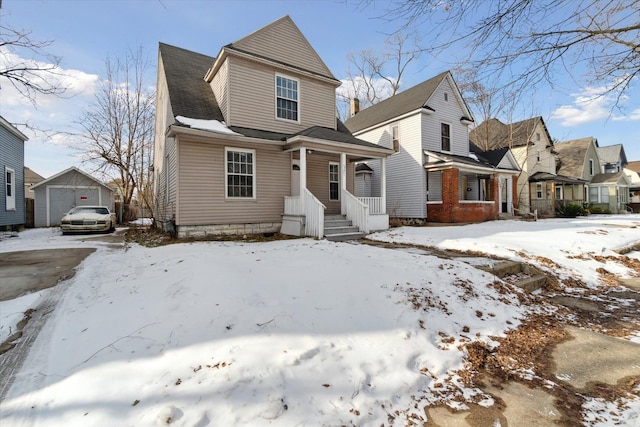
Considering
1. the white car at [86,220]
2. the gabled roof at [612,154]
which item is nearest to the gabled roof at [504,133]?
the gabled roof at [612,154]

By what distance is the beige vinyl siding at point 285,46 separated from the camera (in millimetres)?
10820

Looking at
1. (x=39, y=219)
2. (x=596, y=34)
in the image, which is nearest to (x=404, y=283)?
(x=596, y=34)

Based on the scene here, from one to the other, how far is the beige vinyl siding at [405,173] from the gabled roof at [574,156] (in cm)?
2351

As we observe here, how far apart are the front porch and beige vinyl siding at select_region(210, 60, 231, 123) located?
266 centimetres

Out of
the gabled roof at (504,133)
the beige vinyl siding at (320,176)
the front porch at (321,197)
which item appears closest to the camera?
the front porch at (321,197)

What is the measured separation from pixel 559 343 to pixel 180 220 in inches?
361

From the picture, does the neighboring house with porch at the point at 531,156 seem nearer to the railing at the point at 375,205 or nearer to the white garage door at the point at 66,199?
the railing at the point at 375,205

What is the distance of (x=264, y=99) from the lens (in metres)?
10.9

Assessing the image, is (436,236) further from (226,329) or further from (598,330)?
(226,329)

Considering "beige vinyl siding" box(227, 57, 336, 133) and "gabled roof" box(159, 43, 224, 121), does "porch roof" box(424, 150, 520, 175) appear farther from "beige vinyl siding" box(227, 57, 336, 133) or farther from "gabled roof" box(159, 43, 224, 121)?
"gabled roof" box(159, 43, 224, 121)

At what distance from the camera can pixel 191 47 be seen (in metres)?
13.4

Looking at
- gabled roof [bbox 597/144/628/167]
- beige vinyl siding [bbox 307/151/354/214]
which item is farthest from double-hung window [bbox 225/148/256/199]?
gabled roof [bbox 597/144/628/167]

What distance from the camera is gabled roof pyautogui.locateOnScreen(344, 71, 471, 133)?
627 inches

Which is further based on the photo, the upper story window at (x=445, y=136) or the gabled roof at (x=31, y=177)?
the gabled roof at (x=31, y=177)
